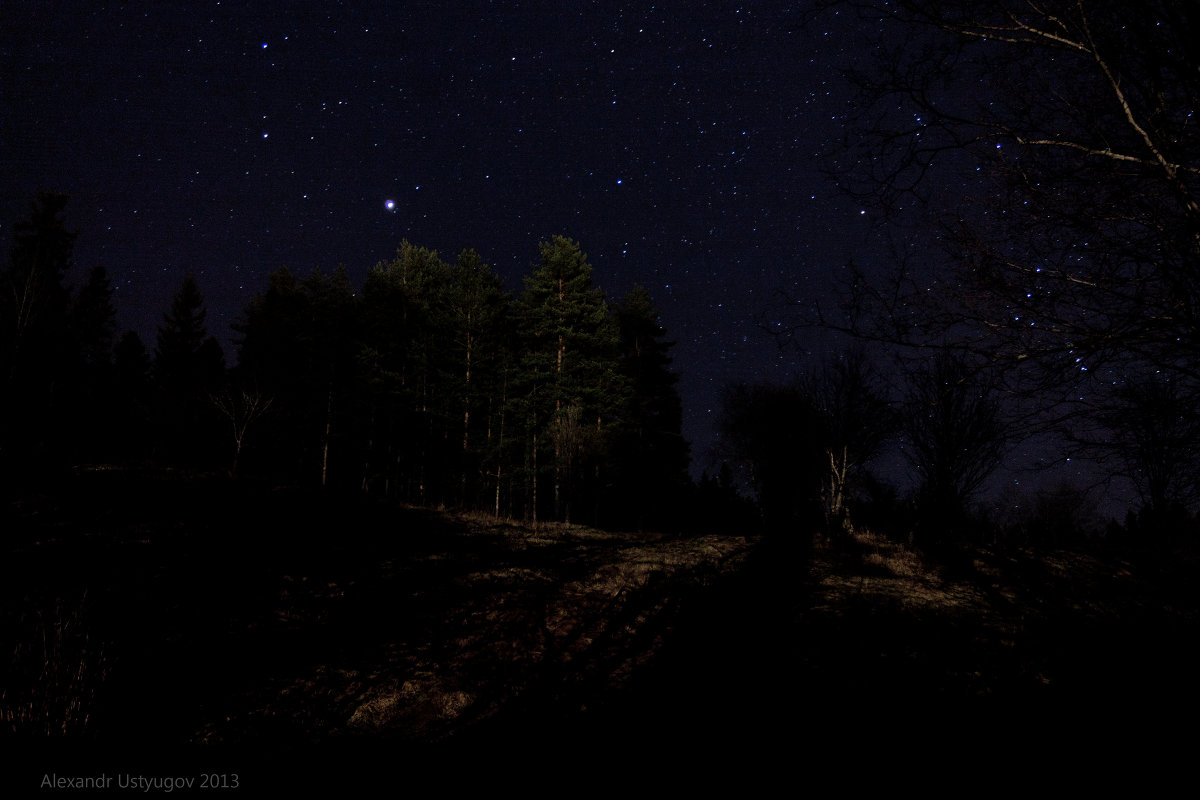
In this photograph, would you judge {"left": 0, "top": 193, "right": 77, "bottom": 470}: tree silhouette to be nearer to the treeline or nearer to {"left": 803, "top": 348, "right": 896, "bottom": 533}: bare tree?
the treeline

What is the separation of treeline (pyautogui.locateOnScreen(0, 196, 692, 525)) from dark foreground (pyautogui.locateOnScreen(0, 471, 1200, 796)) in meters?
12.6

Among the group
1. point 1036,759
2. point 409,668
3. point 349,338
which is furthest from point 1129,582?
point 349,338

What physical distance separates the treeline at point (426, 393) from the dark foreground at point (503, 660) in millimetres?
12596

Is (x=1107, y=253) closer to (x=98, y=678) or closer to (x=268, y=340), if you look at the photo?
(x=98, y=678)

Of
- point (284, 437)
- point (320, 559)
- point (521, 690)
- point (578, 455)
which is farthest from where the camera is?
point (284, 437)

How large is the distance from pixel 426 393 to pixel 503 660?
2411cm

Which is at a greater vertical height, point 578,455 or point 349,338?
point 349,338

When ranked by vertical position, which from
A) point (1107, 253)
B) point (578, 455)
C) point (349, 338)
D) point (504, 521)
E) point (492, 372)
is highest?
point (349, 338)

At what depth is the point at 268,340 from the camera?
1294 inches

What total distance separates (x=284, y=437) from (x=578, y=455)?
2214 centimetres

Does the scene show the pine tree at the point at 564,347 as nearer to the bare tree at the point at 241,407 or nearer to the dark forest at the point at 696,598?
the dark forest at the point at 696,598

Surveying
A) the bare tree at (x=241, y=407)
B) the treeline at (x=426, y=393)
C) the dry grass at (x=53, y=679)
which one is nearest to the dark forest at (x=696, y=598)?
the dry grass at (x=53, y=679)

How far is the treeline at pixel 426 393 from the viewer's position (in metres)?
24.2

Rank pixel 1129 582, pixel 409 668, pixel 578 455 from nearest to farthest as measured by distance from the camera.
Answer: pixel 409 668 → pixel 1129 582 → pixel 578 455
